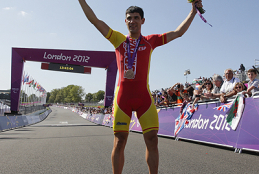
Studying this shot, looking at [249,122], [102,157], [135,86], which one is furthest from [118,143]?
[249,122]

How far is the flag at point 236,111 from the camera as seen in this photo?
6.00 m

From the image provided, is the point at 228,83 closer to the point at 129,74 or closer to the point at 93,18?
the point at 129,74

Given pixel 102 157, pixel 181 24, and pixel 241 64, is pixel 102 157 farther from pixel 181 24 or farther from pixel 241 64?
pixel 241 64

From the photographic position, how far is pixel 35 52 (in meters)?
20.8

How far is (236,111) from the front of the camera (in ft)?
20.1

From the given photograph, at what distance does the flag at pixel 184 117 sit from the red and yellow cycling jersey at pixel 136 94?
5885mm

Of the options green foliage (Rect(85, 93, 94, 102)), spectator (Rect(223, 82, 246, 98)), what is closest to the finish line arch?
spectator (Rect(223, 82, 246, 98))

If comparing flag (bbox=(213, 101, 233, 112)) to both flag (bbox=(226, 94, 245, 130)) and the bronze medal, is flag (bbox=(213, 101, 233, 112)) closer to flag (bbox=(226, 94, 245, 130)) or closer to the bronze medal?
flag (bbox=(226, 94, 245, 130))

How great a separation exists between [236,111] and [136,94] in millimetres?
4614

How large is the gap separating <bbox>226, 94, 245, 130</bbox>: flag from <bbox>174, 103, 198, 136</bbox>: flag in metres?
1.81

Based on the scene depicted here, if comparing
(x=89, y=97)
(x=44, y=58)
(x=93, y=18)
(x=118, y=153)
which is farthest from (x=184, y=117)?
(x=89, y=97)

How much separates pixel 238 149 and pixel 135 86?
14.9ft

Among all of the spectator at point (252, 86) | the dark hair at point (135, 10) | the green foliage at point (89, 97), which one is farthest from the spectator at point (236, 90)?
the green foliage at point (89, 97)

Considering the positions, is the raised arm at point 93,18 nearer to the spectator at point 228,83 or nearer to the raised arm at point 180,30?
the raised arm at point 180,30
